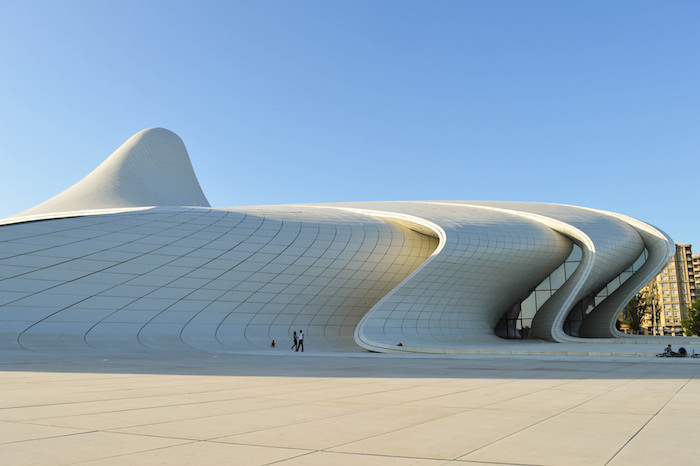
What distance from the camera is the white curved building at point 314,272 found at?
861 inches

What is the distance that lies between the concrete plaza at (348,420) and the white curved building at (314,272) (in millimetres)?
12798

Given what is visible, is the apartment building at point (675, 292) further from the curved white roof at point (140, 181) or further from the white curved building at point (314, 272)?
the curved white roof at point (140, 181)

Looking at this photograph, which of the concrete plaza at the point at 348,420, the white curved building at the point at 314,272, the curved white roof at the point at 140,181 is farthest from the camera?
the curved white roof at the point at 140,181

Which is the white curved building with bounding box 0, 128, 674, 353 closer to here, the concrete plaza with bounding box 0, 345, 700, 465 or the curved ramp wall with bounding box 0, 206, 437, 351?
the curved ramp wall with bounding box 0, 206, 437, 351


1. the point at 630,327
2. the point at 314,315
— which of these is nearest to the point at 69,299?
the point at 314,315

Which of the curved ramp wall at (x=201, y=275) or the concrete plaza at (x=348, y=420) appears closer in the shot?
the concrete plaza at (x=348, y=420)

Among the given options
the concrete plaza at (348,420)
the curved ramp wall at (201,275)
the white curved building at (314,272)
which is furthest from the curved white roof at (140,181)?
the concrete plaza at (348,420)

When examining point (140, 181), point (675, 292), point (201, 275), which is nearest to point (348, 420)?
point (201, 275)

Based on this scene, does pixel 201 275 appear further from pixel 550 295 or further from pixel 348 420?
pixel 550 295

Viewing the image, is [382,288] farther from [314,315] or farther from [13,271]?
[13,271]

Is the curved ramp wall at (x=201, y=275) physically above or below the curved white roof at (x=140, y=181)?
below

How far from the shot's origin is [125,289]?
2286 cm

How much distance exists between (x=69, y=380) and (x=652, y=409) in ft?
28.7

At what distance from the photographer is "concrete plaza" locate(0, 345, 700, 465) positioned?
3.92 m
